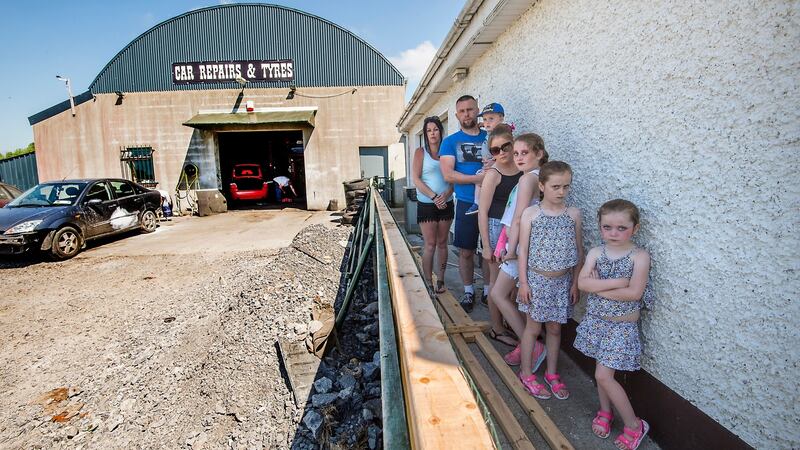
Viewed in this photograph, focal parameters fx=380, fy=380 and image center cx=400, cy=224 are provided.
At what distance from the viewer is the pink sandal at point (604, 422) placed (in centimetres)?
184

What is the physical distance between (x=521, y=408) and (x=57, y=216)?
9083mm

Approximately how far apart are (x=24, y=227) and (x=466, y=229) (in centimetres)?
824

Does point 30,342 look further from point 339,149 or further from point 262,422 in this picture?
point 339,149

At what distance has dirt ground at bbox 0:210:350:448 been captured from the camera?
281 cm

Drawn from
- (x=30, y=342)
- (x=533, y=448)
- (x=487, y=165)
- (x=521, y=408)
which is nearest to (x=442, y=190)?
(x=487, y=165)

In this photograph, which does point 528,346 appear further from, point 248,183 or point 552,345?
point 248,183

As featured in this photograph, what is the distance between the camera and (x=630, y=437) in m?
1.77

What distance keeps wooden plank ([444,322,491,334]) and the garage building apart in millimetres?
11622

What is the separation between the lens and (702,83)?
154 cm

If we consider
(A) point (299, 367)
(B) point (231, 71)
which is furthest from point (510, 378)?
(B) point (231, 71)

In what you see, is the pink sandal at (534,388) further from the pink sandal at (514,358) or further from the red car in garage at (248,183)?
the red car in garage at (248,183)

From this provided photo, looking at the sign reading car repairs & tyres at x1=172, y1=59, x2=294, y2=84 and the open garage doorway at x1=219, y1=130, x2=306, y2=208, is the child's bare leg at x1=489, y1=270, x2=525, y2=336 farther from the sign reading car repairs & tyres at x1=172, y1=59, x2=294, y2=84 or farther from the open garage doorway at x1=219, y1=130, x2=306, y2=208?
the sign reading car repairs & tyres at x1=172, y1=59, x2=294, y2=84

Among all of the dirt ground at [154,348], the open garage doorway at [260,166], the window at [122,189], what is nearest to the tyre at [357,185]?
the dirt ground at [154,348]

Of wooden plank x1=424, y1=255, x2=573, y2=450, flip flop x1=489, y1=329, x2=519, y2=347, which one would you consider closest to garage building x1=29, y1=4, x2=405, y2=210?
wooden plank x1=424, y1=255, x2=573, y2=450
